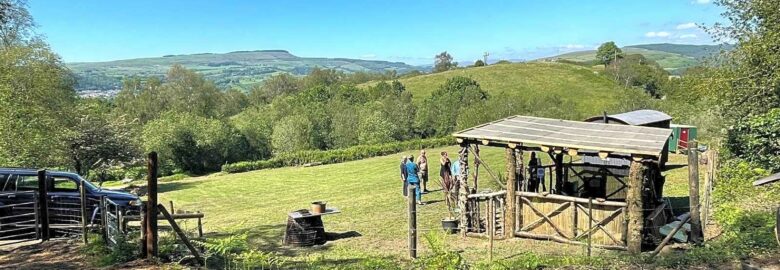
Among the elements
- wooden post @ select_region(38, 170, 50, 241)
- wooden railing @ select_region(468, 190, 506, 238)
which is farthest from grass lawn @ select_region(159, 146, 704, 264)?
wooden post @ select_region(38, 170, 50, 241)

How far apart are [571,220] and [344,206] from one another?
936 cm

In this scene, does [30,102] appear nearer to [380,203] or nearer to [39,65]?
[39,65]

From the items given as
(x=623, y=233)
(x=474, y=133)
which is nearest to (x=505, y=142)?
(x=474, y=133)

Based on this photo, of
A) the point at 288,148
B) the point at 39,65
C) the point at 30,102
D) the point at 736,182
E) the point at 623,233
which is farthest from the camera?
the point at 288,148

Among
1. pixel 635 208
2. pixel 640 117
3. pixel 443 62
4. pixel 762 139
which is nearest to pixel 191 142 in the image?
pixel 640 117

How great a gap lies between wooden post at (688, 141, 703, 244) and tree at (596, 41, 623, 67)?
112612 mm

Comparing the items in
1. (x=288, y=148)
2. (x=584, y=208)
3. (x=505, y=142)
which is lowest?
(x=288, y=148)

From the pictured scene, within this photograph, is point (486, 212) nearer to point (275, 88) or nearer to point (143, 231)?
point (143, 231)

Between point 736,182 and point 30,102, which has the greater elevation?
point 30,102

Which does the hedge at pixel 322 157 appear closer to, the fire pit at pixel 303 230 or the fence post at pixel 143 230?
the fire pit at pixel 303 230

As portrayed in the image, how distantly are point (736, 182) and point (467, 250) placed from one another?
315 inches

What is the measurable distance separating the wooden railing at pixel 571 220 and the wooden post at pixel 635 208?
1.47 ft

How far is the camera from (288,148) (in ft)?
188

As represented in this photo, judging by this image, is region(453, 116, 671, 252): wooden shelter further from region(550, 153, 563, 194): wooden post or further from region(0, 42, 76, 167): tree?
region(0, 42, 76, 167): tree
